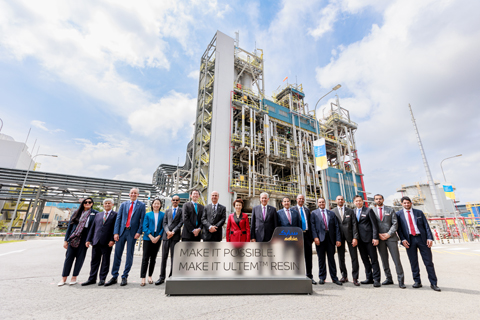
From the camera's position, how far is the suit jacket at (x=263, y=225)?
5449 millimetres

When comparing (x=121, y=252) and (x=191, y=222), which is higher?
(x=191, y=222)

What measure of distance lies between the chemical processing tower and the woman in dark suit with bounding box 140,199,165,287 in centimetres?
1261

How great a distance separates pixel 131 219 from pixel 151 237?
2.22 feet

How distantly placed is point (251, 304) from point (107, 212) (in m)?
3.98

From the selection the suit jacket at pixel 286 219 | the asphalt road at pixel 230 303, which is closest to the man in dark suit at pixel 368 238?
the asphalt road at pixel 230 303

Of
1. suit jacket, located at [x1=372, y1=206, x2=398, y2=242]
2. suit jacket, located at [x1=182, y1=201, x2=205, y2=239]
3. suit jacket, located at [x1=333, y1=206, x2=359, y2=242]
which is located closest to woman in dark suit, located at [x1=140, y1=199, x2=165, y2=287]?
suit jacket, located at [x1=182, y1=201, x2=205, y2=239]

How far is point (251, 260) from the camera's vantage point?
14.4 ft

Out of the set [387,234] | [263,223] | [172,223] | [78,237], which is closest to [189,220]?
[172,223]

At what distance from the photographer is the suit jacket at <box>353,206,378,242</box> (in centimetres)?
545

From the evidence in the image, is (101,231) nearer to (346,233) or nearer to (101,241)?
(101,241)

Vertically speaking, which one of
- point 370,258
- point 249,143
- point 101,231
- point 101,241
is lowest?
point 370,258

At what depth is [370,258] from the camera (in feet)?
18.0

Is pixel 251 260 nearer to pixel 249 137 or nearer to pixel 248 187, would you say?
pixel 248 187

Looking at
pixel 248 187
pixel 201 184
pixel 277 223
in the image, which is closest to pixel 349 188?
pixel 248 187
